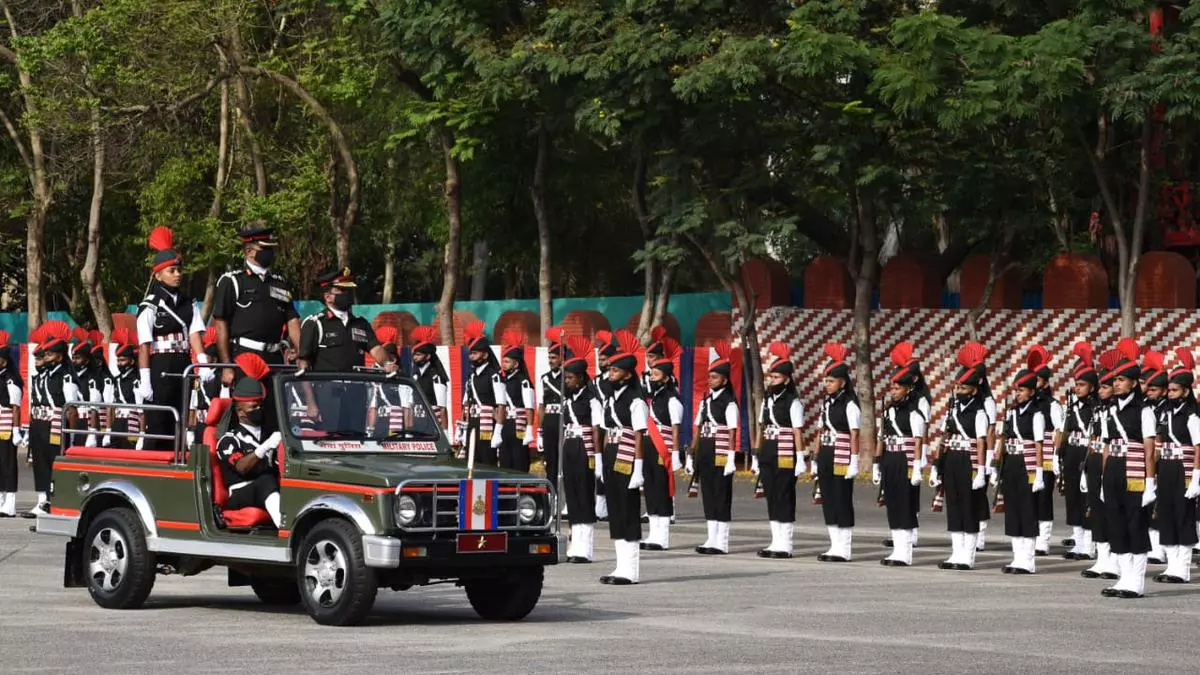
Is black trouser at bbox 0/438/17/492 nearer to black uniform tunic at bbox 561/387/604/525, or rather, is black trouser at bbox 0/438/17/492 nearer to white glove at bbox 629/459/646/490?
black uniform tunic at bbox 561/387/604/525

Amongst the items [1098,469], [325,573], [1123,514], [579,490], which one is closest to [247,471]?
[325,573]

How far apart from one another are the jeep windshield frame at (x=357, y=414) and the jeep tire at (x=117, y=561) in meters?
1.35

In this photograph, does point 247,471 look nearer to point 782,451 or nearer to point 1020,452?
point 782,451

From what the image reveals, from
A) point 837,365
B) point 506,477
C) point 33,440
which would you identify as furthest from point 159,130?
point 506,477

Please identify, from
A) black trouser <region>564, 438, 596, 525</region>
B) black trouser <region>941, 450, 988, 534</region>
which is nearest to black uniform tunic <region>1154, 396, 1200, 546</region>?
black trouser <region>941, 450, 988, 534</region>

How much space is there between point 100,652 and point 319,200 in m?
27.2

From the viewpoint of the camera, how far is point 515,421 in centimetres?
2500

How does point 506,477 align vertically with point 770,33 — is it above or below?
below

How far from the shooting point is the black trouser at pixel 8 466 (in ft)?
84.2

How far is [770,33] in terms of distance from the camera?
29922 millimetres

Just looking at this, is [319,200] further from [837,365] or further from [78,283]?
[837,365]

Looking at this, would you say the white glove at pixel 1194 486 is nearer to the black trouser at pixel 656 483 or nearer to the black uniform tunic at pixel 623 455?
the black uniform tunic at pixel 623 455

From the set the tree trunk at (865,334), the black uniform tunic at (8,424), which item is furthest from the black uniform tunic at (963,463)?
the tree trunk at (865,334)

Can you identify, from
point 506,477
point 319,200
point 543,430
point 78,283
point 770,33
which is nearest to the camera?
point 506,477
